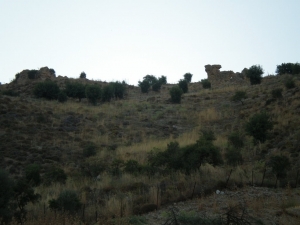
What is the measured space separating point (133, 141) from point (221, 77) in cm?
2862

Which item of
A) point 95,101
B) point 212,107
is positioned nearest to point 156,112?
point 212,107

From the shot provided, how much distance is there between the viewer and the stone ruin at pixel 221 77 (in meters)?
49.2

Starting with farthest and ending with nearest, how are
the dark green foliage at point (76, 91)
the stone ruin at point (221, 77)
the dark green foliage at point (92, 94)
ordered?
the stone ruin at point (221, 77) → the dark green foliage at point (76, 91) → the dark green foliage at point (92, 94)

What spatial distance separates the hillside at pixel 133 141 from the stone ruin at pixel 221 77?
609 centimetres

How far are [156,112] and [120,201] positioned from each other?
24850mm

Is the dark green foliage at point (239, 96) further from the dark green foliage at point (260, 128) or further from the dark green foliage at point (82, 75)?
the dark green foliage at point (82, 75)

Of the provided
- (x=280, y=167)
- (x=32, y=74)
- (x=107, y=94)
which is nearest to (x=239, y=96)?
(x=107, y=94)

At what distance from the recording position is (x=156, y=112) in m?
34.7

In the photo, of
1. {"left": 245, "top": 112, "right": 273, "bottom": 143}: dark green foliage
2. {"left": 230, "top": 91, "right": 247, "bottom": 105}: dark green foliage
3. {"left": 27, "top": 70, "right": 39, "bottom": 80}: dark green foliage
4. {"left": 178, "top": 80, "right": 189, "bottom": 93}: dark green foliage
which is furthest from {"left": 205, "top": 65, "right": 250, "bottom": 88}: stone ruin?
{"left": 245, "top": 112, "right": 273, "bottom": 143}: dark green foliage

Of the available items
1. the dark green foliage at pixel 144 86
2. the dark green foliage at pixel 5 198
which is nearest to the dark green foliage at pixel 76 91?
the dark green foliage at pixel 144 86

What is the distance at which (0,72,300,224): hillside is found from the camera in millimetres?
11445

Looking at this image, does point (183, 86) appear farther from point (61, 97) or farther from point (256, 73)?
point (61, 97)

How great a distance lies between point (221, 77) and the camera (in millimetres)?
51438

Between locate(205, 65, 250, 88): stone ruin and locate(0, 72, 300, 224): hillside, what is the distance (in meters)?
6.09
